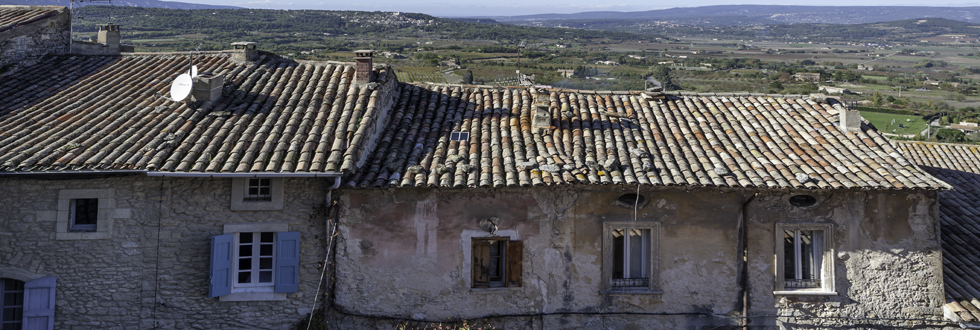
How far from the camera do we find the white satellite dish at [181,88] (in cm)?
1195

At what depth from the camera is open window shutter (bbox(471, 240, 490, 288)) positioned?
11273 mm

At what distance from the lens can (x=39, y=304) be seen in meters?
10.5

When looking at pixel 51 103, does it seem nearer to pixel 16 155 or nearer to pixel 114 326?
pixel 16 155

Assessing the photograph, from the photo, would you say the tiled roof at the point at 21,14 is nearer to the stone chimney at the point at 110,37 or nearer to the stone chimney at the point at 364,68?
the stone chimney at the point at 110,37

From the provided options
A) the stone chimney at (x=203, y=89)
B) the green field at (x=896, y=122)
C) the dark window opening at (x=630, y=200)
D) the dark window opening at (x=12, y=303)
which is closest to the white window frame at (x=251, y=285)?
the stone chimney at (x=203, y=89)

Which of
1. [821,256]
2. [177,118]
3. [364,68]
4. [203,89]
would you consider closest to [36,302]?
[177,118]

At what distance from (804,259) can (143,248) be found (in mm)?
11459

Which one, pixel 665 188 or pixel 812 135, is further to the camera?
pixel 812 135

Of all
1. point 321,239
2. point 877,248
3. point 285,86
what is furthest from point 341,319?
point 877,248

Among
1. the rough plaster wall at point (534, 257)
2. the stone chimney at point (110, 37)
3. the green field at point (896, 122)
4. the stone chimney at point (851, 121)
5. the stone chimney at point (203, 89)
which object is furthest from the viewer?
the green field at point (896, 122)

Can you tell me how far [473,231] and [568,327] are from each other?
239cm

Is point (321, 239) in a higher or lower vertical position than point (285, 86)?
lower

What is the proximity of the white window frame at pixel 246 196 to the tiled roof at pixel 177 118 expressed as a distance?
46 cm

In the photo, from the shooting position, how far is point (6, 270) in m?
10.5
